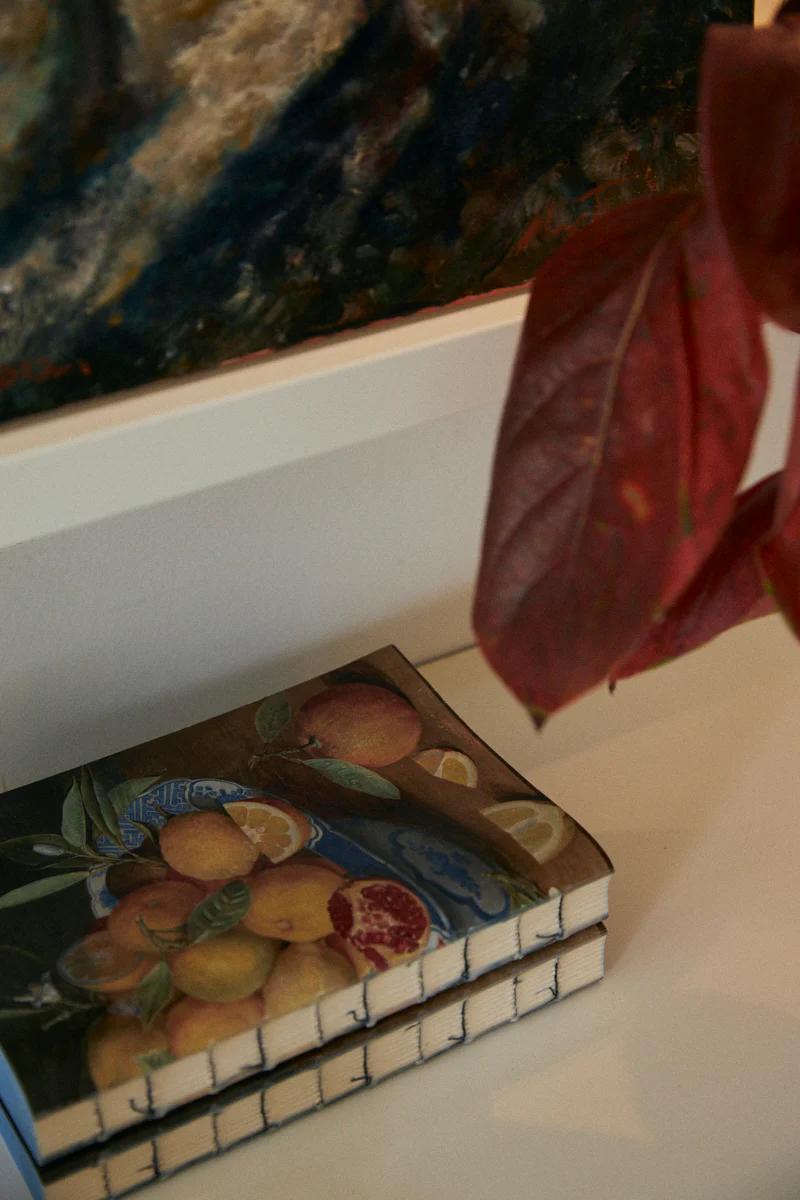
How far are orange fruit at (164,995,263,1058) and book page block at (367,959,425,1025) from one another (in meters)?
0.05

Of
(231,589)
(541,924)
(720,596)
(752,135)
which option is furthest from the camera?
(231,589)

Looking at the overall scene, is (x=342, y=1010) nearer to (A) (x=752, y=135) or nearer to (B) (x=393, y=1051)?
(B) (x=393, y=1051)

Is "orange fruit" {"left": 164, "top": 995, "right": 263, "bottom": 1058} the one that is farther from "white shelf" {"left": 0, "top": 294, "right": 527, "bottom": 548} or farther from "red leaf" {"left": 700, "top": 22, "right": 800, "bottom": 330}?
"red leaf" {"left": 700, "top": 22, "right": 800, "bottom": 330}

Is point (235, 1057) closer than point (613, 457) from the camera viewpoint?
No

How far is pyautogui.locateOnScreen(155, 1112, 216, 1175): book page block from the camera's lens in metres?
0.50

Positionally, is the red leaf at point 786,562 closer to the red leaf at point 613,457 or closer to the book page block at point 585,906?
the red leaf at point 613,457

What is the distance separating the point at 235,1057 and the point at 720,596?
0.26m

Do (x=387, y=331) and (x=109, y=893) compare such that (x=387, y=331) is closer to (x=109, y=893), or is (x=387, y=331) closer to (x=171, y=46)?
(x=171, y=46)

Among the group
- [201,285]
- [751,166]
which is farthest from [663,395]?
[201,285]

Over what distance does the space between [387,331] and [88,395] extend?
0.45 feet

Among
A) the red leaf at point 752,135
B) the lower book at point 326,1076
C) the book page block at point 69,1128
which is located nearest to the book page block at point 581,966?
the lower book at point 326,1076

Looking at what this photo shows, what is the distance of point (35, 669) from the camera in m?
0.67

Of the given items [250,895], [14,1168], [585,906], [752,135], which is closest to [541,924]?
[585,906]

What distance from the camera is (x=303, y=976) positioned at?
0.50 m
